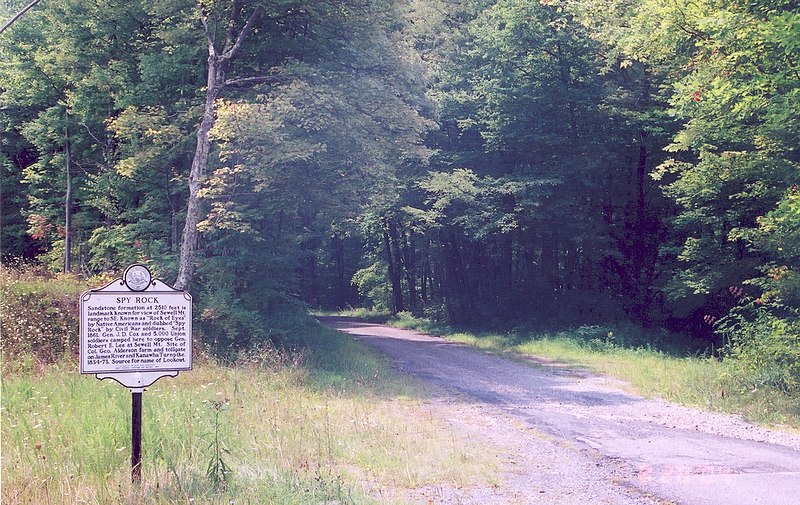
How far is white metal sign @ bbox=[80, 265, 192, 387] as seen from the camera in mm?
6699

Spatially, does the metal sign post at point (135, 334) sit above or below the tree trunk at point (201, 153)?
below

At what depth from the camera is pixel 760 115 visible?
1728cm

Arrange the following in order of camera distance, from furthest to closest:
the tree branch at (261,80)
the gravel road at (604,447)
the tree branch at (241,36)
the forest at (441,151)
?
the tree branch at (261,80) < the tree branch at (241,36) < the forest at (441,151) < the gravel road at (604,447)

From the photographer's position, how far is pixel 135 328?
6.86 meters

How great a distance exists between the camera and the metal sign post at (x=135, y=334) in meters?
6.70

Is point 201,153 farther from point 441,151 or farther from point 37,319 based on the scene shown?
point 441,151

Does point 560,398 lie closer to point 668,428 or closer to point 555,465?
point 668,428

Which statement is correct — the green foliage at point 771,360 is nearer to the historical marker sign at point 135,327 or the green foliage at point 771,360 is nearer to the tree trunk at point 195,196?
the historical marker sign at point 135,327

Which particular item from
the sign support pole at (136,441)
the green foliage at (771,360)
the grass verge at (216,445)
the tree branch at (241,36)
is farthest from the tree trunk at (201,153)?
the green foliage at (771,360)

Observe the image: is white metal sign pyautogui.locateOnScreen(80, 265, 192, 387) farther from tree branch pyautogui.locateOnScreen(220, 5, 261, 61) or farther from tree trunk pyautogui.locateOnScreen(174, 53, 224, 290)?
tree branch pyautogui.locateOnScreen(220, 5, 261, 61)

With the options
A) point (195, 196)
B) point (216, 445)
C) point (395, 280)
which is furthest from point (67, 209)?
point (395, 280)

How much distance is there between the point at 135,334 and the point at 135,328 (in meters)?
0.06

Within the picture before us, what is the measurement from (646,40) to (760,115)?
3376 mm

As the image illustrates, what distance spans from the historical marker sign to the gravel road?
2885 millimetres
